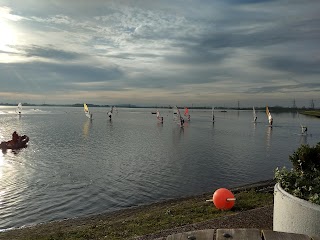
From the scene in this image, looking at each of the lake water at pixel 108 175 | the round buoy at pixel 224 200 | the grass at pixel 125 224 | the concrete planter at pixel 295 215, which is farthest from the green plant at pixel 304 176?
the lake water at pixel 108 175

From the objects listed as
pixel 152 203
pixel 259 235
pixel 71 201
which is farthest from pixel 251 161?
pixel 259 235

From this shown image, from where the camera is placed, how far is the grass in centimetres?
1022

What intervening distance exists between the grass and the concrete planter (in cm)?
409

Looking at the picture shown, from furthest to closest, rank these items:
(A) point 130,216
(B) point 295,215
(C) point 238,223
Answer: (A) point 130,216, (C) point 238,223, (B) point 295,215

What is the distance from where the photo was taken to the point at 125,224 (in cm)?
1149

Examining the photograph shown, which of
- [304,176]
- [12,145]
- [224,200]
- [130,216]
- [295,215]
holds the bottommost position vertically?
[130,216]

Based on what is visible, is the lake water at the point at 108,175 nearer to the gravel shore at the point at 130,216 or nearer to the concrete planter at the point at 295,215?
the gravel shore at the point at 130,216

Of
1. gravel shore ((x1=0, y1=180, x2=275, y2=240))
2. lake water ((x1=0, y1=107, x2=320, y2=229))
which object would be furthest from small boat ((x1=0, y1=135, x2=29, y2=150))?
gravel shore ((x1=0, y1=180, x2=275, y2=240))

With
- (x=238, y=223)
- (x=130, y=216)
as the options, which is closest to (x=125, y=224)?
(x=130, y=216)

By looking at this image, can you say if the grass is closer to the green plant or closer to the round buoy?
the round buoy

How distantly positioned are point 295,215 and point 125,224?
6950mm

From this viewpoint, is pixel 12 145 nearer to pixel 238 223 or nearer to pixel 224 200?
pixel 224 200

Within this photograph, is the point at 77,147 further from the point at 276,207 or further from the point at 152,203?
the point at 276,207

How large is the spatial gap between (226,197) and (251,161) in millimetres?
19415
